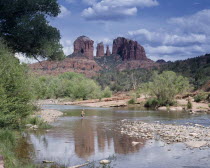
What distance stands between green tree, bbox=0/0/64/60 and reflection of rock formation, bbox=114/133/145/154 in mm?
5488

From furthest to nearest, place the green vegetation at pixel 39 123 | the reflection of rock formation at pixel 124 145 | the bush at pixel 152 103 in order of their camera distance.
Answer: the bush at pixel 152 103 < the green vegetation at pixel 39 123 < the reflection of rock formation at pixel 124 145

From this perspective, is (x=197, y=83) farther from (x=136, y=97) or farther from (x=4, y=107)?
(x=4, y=107)

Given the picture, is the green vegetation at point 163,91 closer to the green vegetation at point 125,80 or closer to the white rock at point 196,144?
the white rock at point 196,144

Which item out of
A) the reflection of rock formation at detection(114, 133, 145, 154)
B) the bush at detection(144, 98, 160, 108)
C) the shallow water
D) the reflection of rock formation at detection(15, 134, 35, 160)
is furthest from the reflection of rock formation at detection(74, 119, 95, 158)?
the bush at detection(144, 98, 160, 108)

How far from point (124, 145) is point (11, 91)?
6376mm

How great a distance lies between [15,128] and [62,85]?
86.8m

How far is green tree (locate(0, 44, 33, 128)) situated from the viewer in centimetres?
1275

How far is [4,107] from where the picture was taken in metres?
12.6

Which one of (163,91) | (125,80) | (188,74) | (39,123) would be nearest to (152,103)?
(163,91)

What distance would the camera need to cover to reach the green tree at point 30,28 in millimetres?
13328

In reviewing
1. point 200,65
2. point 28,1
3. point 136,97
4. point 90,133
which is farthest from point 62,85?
point 28,1

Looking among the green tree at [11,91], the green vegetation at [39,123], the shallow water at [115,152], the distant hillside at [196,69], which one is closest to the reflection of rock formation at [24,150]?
the shallow water at [115,152]

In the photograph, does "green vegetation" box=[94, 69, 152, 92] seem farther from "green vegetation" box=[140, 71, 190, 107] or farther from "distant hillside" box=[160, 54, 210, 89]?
"green vegetation" box=[140, 71, 190, 107]

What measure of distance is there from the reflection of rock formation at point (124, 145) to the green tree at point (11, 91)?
17.0ft
